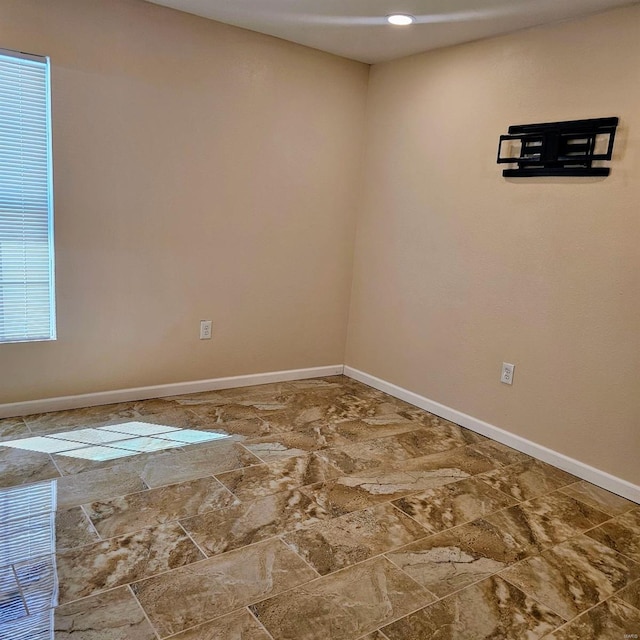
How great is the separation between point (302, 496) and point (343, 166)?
2431 mm

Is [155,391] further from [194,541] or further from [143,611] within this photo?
[143,611]

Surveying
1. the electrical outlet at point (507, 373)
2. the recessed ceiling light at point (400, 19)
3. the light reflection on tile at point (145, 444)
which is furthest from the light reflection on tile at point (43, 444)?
the recessed ceiling light at point (400, 19)

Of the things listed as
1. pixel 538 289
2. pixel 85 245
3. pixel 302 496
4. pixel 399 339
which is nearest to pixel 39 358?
pixel 85 245

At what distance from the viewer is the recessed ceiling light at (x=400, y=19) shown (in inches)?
115

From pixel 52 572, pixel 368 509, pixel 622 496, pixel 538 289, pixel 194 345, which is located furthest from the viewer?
pixel 194 345

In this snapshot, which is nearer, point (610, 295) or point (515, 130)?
point (610, 295)

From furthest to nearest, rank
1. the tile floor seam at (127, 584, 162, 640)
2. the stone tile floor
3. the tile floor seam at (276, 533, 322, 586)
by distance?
the tile floor seam at (276, 533, 322, 586), the stone tile floor, the tile floor seam at (127, 584, 162, 640)

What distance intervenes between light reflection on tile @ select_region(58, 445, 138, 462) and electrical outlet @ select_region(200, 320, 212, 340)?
40.9 inches

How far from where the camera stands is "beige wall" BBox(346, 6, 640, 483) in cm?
268

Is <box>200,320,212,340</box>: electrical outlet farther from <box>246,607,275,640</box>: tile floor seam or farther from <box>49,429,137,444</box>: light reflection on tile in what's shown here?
<box>246,607,275,640</box>: tile floor seam

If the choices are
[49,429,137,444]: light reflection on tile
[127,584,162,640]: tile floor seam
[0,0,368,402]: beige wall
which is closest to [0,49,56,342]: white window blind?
[0,0,368,402]: beige wall

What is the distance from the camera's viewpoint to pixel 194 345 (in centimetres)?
364

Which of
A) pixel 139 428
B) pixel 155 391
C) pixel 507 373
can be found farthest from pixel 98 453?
pixel 507 373

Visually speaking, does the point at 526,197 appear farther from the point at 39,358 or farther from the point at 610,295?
the point at 39,358
